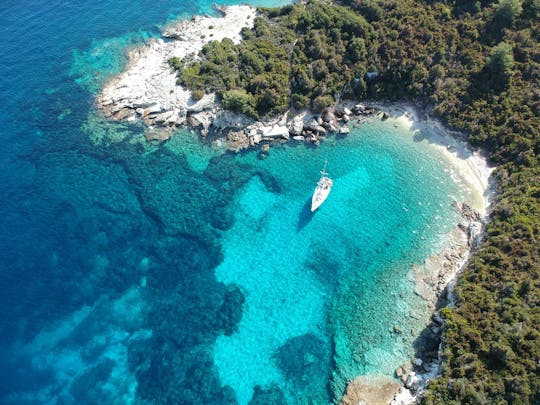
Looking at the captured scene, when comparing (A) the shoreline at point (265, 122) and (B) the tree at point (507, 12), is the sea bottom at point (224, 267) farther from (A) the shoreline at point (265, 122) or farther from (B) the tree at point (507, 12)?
(B) the tree at point (507, 12)

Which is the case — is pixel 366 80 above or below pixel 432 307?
above

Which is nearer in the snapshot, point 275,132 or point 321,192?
point 321,192

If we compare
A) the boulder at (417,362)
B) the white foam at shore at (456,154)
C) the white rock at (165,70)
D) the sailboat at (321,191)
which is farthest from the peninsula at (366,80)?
the sailboat at (321,191)

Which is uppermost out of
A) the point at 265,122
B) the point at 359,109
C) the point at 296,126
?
the point at 359,109

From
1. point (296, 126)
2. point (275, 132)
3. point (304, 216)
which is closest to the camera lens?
point (304, 216)

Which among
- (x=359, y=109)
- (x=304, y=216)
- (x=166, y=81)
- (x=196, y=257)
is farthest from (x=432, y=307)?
(x=166, y=81)

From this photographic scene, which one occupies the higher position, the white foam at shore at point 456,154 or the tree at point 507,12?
the tree at point 507,12

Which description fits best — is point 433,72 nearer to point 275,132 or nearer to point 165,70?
point 275,132
